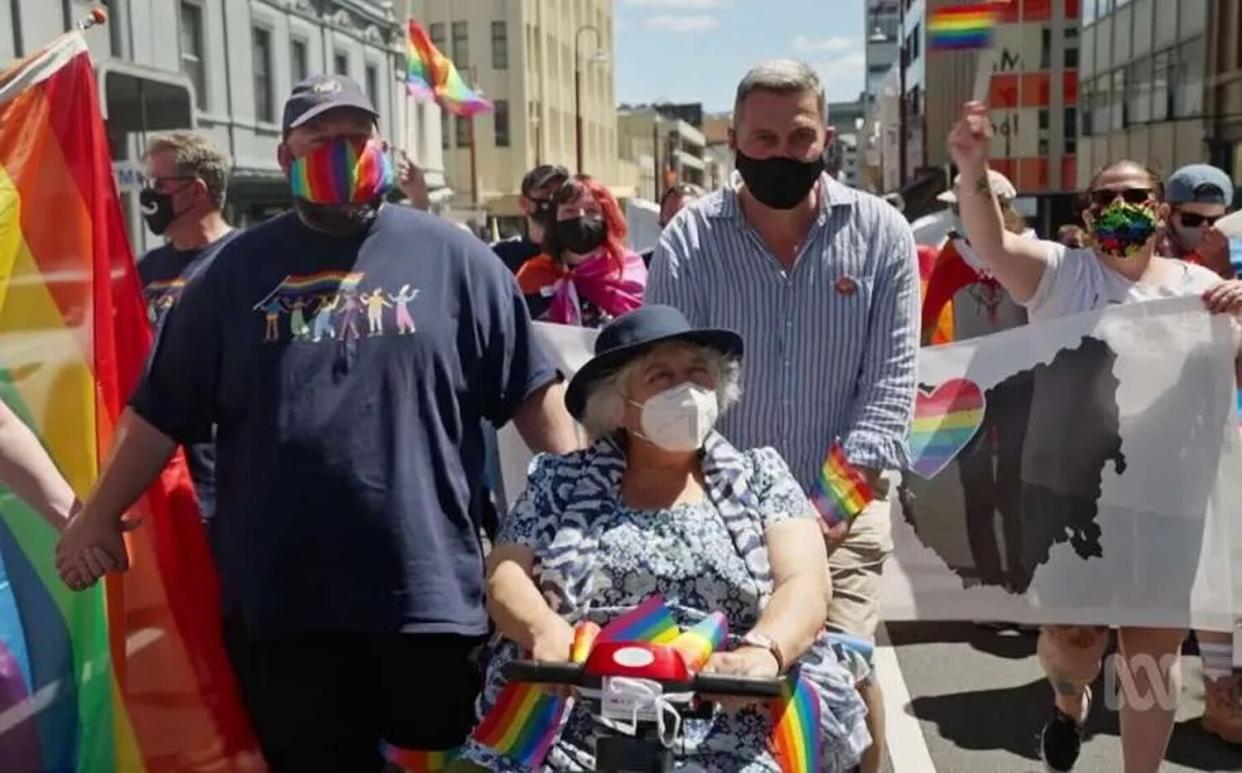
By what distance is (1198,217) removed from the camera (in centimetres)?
614

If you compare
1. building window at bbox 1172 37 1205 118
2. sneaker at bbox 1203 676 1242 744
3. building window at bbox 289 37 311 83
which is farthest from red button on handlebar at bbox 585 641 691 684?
building window at bbox 289 37 311 83

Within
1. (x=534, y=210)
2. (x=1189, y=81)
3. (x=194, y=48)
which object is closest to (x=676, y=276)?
(x=534, y=210)

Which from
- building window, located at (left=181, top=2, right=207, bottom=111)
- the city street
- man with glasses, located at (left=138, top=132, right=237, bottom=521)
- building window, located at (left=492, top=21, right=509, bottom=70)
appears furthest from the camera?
building window, located at (left=492, top=21, right=509, bottom=70)

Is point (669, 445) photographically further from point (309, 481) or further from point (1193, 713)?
point (1193, 713)

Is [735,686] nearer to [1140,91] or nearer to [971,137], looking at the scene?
[971,137]

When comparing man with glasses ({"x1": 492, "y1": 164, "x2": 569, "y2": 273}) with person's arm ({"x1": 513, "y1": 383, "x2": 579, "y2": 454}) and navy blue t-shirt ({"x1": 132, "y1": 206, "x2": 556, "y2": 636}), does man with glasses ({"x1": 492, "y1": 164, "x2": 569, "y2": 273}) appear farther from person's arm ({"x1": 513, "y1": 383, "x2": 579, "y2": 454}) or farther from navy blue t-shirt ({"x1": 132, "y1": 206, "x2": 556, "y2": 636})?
navy blue t-shirt ({"x1": 132, "y1": 206, "x2": 556, "y2": 636})

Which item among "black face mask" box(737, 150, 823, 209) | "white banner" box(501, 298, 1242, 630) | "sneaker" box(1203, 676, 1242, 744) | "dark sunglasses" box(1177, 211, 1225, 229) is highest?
"black face mask" box(737, 150, 823, 209)

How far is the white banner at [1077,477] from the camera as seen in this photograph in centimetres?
433

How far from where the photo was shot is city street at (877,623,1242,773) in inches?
197

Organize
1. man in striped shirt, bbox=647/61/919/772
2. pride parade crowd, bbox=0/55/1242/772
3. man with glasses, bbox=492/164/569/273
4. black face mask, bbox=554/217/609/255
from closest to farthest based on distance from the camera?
pride parade crowd, bbox=0/55/1242/772 → man in striped shirt, bbox=647/61/919/772 → black face mask, bbox=554/217/609/255 → man with glasses, bbox=492/164/569/273

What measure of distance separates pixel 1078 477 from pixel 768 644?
2034 millimetres

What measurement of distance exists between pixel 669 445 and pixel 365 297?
0.74 m

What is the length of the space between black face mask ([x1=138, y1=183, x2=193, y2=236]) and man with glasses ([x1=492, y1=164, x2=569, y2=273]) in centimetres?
258

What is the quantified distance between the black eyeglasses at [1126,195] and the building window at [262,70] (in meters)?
27.4
